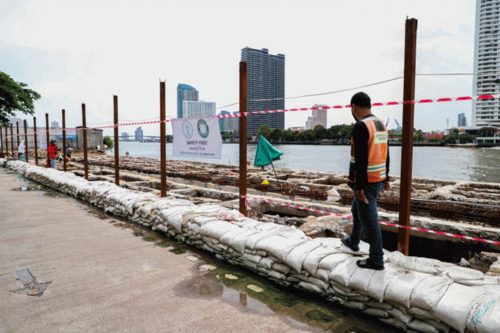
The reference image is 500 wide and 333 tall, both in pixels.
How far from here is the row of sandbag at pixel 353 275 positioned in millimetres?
2486

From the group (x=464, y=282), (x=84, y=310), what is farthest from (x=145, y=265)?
(x=464, y=282)

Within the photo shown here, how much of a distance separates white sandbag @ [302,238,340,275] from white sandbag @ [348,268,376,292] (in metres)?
0.37

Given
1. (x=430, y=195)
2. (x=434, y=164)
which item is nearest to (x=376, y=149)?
(x=430, y=195)

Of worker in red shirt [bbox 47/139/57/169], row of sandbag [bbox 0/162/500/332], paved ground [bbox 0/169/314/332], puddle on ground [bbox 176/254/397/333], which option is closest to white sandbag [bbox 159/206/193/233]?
row of sandbag [bbox 0/162/500/332]

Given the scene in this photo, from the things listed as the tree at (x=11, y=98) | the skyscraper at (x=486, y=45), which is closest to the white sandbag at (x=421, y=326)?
the tree at (x=11, y=98)

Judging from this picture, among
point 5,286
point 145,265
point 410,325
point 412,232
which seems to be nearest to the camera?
point 410,325

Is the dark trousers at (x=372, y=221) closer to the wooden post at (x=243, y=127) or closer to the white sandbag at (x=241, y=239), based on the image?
the white sandbag at (x=241, y=239)

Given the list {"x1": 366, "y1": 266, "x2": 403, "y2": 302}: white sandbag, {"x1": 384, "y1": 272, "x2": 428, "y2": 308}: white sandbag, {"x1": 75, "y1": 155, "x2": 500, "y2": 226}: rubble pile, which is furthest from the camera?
{"x1": 75, "y1": 155, "x2": 500, "y2": 226}: rubble pile

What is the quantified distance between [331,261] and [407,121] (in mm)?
1769

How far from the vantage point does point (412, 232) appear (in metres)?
6.39

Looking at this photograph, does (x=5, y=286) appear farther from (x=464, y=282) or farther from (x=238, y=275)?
(x=464, y=282)

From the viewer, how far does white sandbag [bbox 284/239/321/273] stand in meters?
3.46

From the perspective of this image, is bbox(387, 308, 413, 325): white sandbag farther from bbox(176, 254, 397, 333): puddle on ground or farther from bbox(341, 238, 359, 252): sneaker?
bbox(341, 238, 359, 252): sneaker

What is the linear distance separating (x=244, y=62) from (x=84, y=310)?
400 centimetres
